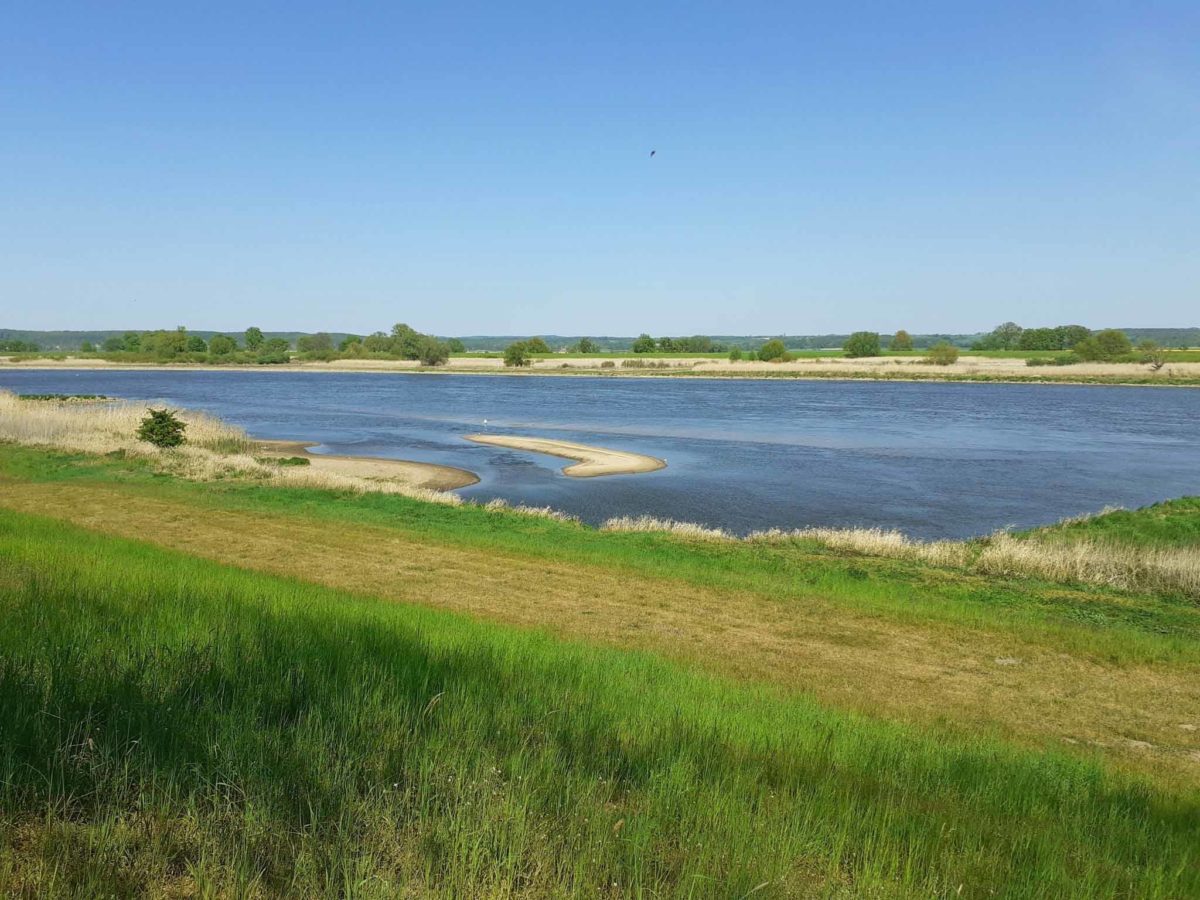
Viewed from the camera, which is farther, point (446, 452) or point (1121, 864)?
point (446, 452)

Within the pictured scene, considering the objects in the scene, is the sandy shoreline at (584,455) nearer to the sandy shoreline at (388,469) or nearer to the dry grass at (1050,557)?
the sandy shoreline at (388,469)

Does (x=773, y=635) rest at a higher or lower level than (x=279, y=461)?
lower

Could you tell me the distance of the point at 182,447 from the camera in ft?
127

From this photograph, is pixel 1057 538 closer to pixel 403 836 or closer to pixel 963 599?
pixel 963 599

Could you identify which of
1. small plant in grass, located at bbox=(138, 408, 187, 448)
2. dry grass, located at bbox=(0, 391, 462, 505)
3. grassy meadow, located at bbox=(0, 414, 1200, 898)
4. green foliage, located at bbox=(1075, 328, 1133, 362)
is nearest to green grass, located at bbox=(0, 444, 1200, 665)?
grassy meadow, located at bbox=(0, 414, 1200, 898)

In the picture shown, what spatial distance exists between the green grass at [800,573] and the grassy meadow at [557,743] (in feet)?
1.04

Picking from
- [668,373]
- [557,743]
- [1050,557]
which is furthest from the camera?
[668,373]

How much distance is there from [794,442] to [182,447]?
38137mm

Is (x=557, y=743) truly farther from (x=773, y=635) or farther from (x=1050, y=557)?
(x=1050, y=557)

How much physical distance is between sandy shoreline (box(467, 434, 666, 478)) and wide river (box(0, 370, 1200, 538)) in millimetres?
1425

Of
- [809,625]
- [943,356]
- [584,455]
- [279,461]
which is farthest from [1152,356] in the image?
[809,625]

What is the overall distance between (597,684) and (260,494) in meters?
21.5

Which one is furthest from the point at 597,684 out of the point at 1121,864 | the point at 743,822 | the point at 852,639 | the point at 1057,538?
the point at 1057,538

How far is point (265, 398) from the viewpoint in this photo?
10400 cm
